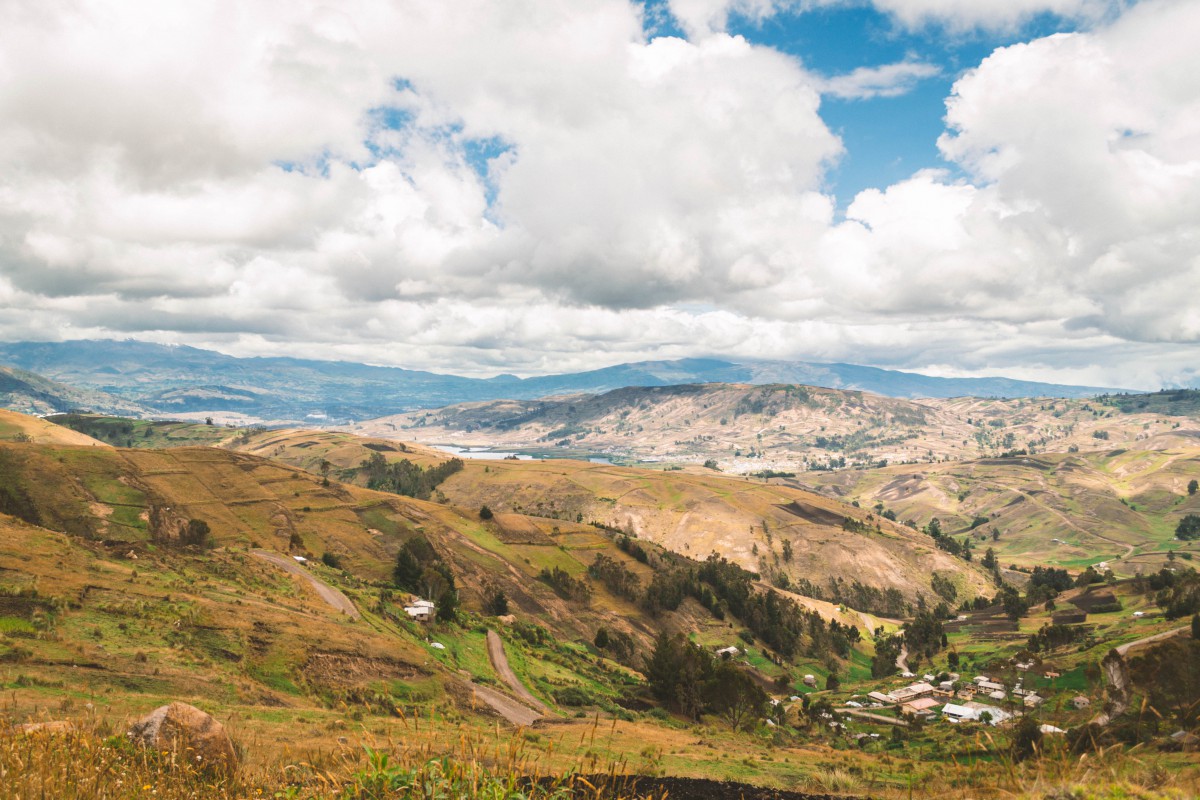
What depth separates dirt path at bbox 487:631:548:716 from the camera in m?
52.7

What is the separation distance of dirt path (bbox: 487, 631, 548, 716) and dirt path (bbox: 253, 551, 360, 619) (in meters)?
15.5

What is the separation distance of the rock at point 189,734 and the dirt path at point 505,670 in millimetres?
41595

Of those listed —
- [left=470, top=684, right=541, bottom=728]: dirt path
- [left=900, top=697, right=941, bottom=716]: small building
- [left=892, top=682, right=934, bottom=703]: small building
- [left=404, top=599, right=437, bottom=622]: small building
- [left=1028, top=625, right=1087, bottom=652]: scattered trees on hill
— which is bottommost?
[left=892, top=682, right=934, bottom=703]: small building

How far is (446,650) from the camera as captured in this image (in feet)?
194

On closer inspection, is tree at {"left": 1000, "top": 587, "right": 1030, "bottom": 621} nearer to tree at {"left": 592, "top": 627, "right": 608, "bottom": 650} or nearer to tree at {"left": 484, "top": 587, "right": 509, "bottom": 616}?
tree at {"left": 592, "top": 627, "right": 608, "bottom": 650}

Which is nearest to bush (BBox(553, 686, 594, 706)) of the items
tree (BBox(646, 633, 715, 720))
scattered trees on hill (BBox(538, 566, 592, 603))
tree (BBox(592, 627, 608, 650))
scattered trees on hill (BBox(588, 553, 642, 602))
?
tree (BBox(646, 633, 715, 720))

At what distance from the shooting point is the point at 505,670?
62.2 meters

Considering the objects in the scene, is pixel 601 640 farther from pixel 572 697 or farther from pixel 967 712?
pixel 967 712

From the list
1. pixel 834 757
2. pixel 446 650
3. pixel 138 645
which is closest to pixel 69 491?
pixel 446 650

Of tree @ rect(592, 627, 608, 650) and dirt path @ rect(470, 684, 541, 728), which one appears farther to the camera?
tree @ rect(592, 627, 608, 650)

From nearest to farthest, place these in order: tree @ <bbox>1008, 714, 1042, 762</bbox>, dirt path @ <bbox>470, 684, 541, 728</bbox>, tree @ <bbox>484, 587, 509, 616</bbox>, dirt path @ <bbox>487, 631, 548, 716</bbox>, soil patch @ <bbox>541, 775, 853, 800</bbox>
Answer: tree @ <bbox>1008, 714, 1042, 762</bbox> → soil patch @ <bbox>541, 775, 853, 800</bbox> → dirt path @ <bbox>470, 684, 541, 728</bbox> → dirt path @ <bbox>487, 631, 548, 716</bbox> → tree @ <bbox>484, 587, 509, 616</bbox>

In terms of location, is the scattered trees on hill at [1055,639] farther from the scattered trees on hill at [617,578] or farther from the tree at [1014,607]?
the scattered trees on hill at [617,578]

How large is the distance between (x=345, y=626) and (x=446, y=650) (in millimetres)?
14623

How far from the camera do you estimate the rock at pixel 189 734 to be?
33.2 feet
